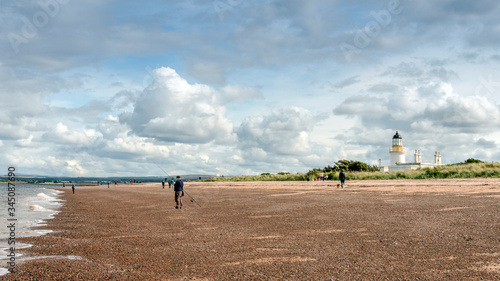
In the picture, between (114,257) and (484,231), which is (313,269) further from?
(484,231)

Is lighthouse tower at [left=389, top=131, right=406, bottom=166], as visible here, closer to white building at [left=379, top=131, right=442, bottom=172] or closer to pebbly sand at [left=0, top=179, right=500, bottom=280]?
white building at [left=379, top=131, right=442, bottom=172]

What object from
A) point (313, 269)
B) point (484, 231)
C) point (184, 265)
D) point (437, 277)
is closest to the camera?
point (437, 277)

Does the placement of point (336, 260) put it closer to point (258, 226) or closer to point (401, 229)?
point (401, 229)

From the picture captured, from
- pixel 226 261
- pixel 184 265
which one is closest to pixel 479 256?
pixel 226 261

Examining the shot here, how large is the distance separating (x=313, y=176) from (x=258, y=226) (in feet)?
214

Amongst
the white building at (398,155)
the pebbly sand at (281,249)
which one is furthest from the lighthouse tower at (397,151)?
the pebbly sand at (281,249)

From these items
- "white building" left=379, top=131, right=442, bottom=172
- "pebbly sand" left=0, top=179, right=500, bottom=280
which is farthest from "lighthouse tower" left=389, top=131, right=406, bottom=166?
"pebbly sand" left=0, top=179, right=500, bottom=280

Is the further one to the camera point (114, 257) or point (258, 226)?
point (258, 226)

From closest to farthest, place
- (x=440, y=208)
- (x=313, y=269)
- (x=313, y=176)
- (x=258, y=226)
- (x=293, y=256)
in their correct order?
1. (x=313, y=269)
2. (x=293, y=256)
3. (x=258, y=226)
4. (x=440, y=208)
5. (x=313, y=176)

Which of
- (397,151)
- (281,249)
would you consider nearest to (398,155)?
(397,151)

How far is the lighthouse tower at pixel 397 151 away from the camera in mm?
90000

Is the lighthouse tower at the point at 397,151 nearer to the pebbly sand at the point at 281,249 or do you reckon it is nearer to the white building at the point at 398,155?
the white building at the point at 398,155

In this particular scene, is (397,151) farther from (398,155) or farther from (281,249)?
(281,249)

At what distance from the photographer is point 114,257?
9516mm
